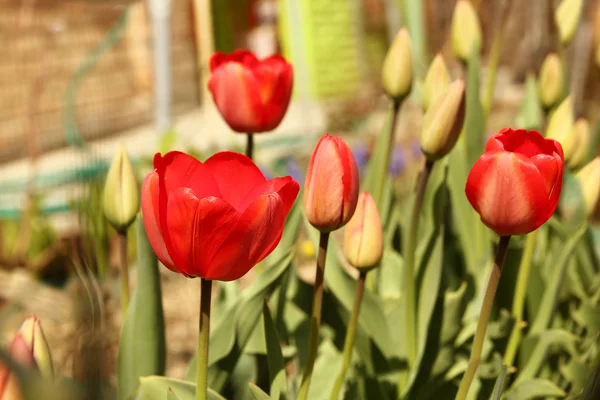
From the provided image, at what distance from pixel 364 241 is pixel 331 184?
0.08 m

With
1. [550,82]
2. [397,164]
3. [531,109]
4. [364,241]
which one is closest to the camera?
[364,241]

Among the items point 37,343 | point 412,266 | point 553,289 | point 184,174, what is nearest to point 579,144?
point 553,289

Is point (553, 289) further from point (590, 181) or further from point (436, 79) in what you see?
point (436, 79)

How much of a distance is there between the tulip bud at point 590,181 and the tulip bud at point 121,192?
448 millimetres

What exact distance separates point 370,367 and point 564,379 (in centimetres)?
27

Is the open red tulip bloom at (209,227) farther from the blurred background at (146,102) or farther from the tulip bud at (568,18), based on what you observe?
the tulip bud at (568,18)

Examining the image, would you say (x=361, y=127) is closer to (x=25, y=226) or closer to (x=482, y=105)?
(x=25, y=226)

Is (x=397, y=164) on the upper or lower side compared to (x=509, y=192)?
lower

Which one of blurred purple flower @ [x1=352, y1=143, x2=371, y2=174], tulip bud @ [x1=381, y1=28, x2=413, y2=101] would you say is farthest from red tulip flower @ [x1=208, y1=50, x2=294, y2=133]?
blurred purple flower @ [x1=352, y1=143, x2=371, y2=174]

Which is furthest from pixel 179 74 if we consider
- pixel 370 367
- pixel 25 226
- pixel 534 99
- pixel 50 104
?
pixel 370 367

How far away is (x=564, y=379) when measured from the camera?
882 millimetres

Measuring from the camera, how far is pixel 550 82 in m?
0.88

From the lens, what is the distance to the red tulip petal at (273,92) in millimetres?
729

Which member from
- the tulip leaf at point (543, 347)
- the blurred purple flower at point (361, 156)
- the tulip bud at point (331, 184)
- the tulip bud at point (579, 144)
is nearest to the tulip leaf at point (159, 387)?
the tulip bud at point (331, 184)
